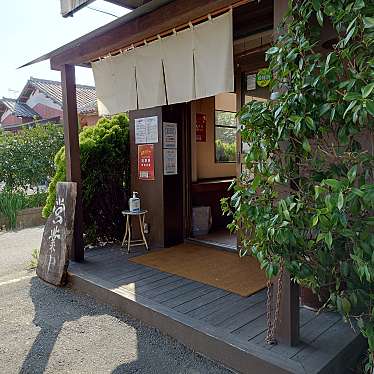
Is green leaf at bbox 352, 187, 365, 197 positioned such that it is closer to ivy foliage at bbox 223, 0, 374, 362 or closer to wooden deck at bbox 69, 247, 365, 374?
ivy foliage at bbox 223, 0, 374, 362

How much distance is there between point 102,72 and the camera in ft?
13.4

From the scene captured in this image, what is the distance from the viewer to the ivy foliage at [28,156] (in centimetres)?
764

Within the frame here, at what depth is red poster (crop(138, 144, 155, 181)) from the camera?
464cm

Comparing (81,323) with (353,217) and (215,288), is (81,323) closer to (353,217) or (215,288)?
(215,288)

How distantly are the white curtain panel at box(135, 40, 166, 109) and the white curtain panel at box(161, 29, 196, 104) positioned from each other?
3.5 inches

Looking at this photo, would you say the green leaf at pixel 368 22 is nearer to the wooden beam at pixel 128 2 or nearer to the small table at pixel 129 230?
the small table at pixel 129 230

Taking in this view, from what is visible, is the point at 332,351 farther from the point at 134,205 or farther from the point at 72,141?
the point at 72,141

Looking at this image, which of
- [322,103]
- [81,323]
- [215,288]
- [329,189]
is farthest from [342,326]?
[81,323]

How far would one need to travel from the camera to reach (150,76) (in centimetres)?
360

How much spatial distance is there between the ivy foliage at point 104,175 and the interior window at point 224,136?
1520 millimetres

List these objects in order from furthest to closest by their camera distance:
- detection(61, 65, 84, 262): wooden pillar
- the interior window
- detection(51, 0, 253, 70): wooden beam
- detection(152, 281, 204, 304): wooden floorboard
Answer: the interior window → detection(61, 65, 84, 262): wooden pillar → detection(152, 281, 204, 304): wooden floorboard → detection(51, 0, 253, 70): wooden beam

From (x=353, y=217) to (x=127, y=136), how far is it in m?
4.10

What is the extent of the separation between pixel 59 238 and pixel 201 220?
7.20ft

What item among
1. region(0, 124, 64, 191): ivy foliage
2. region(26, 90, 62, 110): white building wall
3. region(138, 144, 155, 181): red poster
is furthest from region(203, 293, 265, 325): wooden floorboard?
region(26, 90, 62, 110): white building wall
